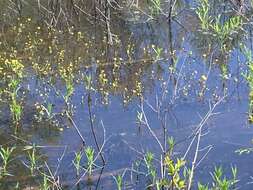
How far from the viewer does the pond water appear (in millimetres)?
4738

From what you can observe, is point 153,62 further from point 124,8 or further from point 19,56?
point 124,8

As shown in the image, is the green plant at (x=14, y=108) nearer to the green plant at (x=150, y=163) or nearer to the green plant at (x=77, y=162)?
the green plant at (x=77, y=162)

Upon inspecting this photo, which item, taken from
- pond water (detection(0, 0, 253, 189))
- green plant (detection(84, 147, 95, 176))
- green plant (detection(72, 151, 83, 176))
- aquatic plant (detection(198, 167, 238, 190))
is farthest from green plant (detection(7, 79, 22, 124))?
aquatic plant (detection(198, 167, 238, 190))

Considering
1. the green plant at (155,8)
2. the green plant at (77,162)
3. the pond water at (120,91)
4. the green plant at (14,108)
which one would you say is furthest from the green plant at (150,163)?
the green plant at (155,8)

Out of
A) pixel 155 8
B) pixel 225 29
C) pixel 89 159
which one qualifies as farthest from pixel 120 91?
pixel 155 8

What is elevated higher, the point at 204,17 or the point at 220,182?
the point at 204,17

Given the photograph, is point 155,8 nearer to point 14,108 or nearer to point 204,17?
point 204,17

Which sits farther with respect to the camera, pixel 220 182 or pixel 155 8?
pixel 155 8

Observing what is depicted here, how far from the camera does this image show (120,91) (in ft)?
20.6

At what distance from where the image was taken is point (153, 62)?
699cm

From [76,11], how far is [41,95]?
3021 mm

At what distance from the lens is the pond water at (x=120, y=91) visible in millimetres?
4738

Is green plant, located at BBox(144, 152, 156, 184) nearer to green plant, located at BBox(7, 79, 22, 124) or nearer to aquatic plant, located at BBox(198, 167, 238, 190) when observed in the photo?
aquatic plant, located at BBox(198, 167, 238, 190)

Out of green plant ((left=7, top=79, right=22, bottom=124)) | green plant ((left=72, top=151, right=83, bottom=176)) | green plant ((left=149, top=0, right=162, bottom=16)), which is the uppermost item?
green plant ((left=149, top=0, right=162, bottom=16))
